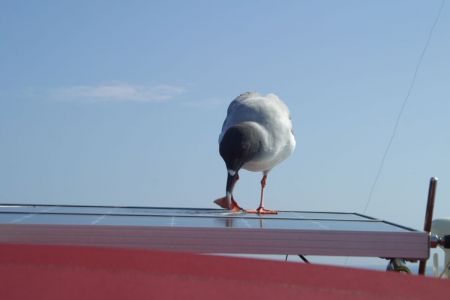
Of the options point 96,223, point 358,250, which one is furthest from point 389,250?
point 96,223

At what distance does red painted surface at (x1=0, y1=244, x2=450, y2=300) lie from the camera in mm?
2816

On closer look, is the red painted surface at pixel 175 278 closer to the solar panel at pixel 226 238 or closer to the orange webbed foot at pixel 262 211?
the solar panel at pixel 226 238

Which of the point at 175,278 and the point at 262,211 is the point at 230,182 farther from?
the point at 175,278

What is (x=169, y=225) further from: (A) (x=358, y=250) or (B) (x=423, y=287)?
(B) (x=423, y=287)

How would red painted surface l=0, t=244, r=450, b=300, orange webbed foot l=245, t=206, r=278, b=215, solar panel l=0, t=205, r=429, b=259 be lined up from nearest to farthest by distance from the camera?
red painted surface l=0, t=244, r=450, b=300, solar panel l=0, t=205, r=429, b=259, orange webbed foot l=245, t=206, r=278, b=215

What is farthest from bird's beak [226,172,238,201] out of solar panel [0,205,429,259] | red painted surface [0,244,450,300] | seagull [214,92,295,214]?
red painted surface [0,244,450,300]

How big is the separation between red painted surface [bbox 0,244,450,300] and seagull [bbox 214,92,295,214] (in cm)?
655

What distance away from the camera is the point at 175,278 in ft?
9.43

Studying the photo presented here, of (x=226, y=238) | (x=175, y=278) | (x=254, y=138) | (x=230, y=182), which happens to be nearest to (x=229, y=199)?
(x=230, y=182)

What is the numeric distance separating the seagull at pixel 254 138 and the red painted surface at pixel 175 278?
6.55 metres

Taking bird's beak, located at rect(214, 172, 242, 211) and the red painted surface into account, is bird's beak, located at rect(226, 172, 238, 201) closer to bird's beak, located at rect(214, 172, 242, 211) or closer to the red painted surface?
bird's beak, located at rect(214, 172, 242, 211)

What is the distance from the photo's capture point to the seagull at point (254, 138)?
9.97 metres

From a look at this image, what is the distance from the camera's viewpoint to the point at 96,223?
671 centimetres

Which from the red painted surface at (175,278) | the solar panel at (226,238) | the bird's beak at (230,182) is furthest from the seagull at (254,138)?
the red painted surface at (175,278)
